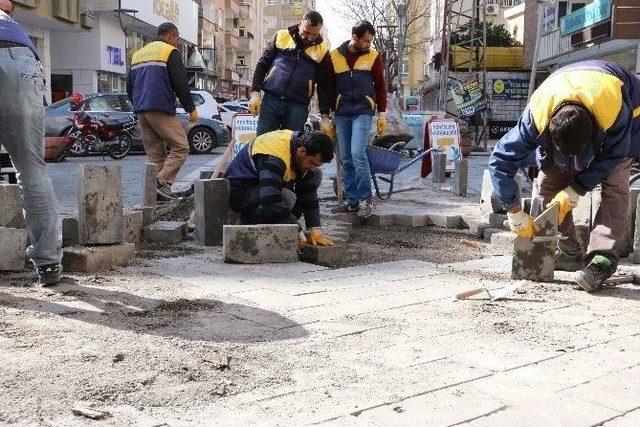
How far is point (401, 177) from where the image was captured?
44.4ft

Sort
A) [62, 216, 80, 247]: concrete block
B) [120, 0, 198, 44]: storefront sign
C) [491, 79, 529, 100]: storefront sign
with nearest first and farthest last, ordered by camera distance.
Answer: [62, 216, 80, 247]: concrete block < [120, 0, 198, 44]: storefront sign < [491, 79, 529, 100]: storefront sign

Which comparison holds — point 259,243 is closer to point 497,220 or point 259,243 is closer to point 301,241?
point 301,241

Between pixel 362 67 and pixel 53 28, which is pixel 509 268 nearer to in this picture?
pixel 362 67

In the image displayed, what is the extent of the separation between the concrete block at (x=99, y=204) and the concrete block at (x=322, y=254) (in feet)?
4.14

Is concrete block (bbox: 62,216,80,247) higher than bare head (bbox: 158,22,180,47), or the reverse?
bare head (bbox: 158,22,180,47)

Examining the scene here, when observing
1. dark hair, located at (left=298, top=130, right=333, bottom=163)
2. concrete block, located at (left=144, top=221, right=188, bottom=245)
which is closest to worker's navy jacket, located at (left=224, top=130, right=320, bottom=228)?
dark hair, located at (left=298, top=130, right=333, bottom=163)

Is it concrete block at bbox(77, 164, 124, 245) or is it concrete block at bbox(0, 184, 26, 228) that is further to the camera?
concrete block at bbox(0, 184, 26, 228)

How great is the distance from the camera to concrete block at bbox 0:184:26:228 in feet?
16.8

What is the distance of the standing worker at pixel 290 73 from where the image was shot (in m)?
7.19

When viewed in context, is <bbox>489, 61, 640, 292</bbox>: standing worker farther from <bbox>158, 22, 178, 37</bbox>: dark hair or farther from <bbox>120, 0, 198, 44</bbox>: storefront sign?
<bbox>120, 0, 198, 44</bbox>: storefront sign

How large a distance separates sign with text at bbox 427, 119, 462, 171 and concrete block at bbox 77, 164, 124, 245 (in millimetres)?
8229

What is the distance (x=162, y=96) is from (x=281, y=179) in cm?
292

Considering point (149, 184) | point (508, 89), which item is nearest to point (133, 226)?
point (149, 184)

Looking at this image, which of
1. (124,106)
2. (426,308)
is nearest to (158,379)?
(426,308)
